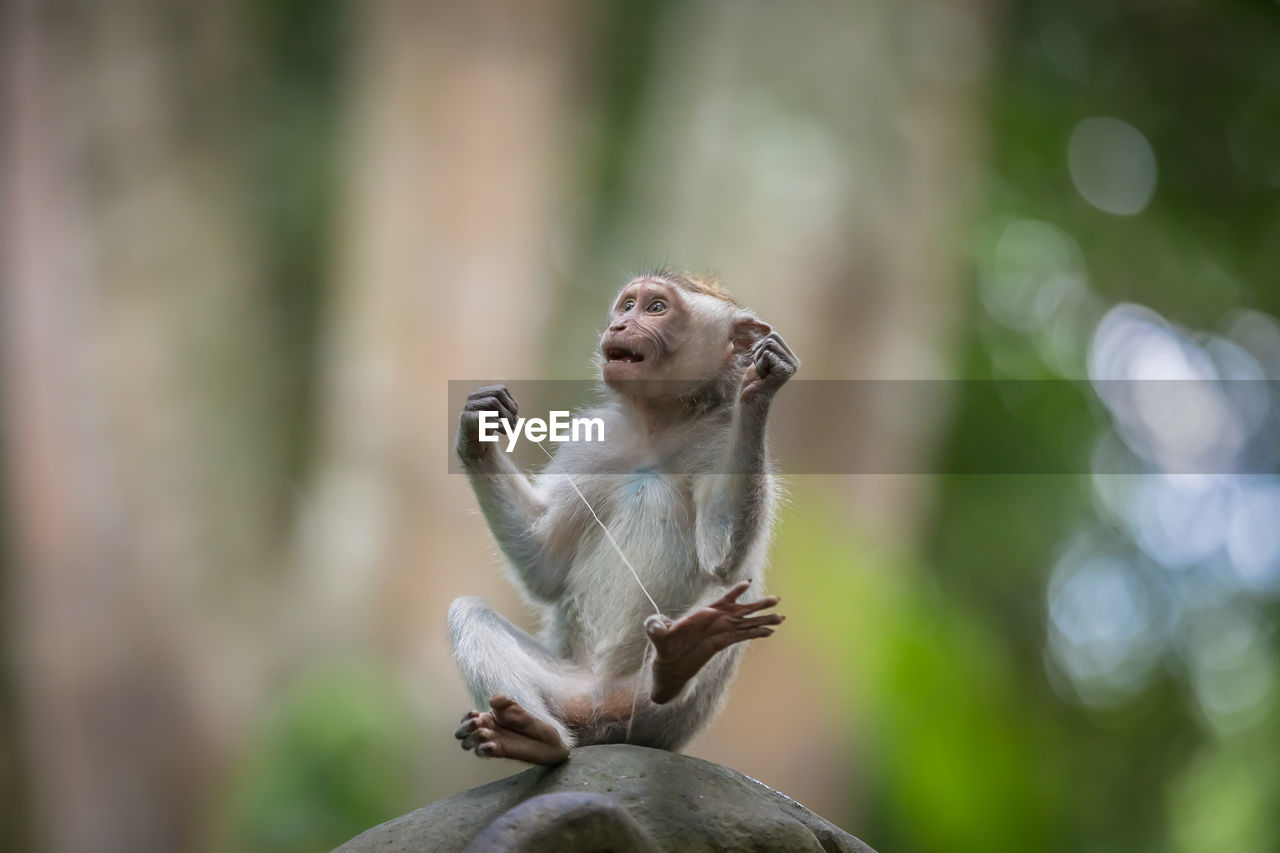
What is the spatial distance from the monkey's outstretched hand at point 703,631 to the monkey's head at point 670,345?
132 centimetres

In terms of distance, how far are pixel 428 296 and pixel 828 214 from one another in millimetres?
3728

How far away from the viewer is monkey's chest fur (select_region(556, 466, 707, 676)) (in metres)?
4.68

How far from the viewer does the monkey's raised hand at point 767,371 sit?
14.1 ft

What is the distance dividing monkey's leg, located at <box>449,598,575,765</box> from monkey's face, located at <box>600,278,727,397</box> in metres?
1.12

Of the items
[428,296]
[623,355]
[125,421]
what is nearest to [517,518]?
[623,355]

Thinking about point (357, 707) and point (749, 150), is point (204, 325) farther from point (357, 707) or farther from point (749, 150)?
point (749, 150)

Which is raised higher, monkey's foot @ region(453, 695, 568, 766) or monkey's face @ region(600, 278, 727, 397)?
monkey's face @ region(600, 278, 727, 397)

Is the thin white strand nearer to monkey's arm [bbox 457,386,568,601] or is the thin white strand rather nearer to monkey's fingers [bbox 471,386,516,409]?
monkey's arm [bbox 457,386,568,601]

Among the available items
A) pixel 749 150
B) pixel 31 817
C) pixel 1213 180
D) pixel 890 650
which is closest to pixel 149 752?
pixel 31 817

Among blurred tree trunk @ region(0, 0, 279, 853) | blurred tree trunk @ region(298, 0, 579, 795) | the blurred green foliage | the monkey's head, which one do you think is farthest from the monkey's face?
blurred tree trunk @ region(0, 0, 279, 853)

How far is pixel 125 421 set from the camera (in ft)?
36.7

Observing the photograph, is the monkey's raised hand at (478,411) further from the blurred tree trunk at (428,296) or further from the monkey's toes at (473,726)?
the blurred tree trunk at (428,296)

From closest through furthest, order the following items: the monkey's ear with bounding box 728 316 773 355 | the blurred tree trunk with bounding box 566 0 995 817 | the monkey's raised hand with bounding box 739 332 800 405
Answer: the monkey's raised hand with bounding box 739 332 800 405
the monkey's ear with bounding box 728 316 773 355
the blurred tree trunk with bounding box 566 0 995 817

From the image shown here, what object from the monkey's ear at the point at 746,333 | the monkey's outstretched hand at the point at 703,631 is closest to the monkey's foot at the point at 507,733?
the monkey's outstretched hand at the point at 703,631
